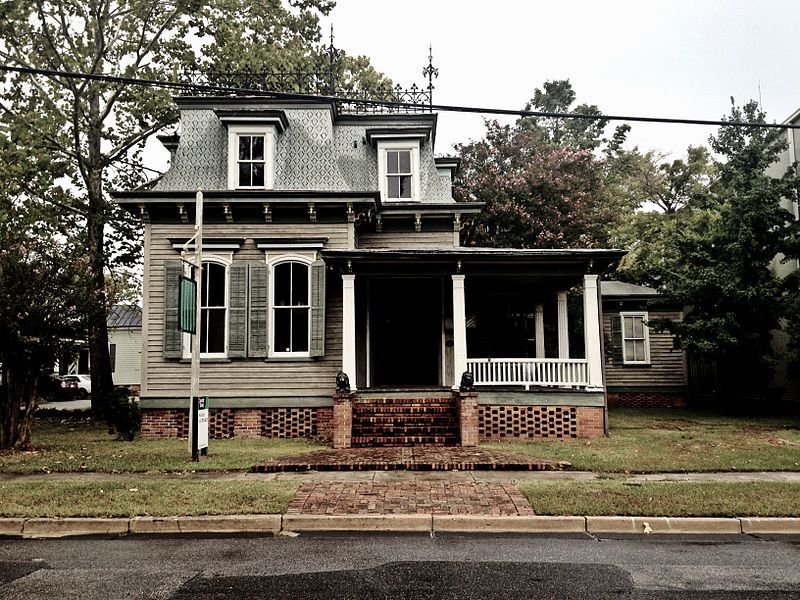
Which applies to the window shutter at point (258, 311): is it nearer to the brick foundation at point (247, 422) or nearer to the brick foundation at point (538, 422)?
the brick foundation at point (247, 422)

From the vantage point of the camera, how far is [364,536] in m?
7.03

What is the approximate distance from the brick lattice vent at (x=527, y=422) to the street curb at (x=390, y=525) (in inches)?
263

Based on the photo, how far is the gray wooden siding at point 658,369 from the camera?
76.4 ft

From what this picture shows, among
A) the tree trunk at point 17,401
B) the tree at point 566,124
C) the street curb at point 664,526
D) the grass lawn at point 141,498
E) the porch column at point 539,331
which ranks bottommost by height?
the street curb at point 664,526

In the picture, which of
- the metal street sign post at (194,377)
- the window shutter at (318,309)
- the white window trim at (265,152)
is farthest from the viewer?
the white window trim at (265,152)

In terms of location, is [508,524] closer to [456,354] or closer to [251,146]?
[456,354]

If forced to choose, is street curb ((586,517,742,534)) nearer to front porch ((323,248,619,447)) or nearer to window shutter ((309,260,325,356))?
front porch ((323,248,619,447))

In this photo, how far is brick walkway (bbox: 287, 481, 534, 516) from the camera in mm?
7723

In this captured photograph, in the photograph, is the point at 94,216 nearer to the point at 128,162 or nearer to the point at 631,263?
the point at 128,162

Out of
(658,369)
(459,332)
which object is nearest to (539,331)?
(459,332)

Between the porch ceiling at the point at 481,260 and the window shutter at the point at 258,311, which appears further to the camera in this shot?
the window shutter at the point at 258,311

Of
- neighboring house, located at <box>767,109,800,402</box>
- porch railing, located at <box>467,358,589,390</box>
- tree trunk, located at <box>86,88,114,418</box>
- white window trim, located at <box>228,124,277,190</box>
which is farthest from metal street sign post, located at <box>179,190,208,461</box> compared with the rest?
neighboring house, located at <box>767,109,800,402</box>

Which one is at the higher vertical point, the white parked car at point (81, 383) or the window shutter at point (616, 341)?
the window shutter at point (616, 341)

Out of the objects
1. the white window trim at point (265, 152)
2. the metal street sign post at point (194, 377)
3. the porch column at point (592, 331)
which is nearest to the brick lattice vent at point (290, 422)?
the metal street sign post at point (194, 377)
